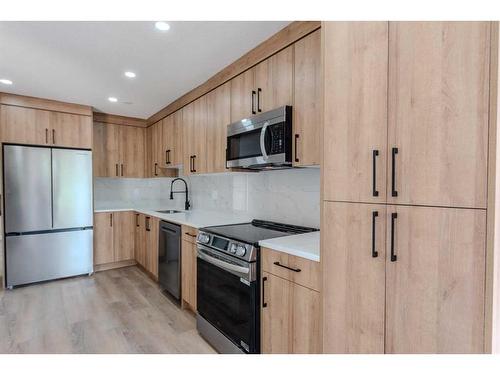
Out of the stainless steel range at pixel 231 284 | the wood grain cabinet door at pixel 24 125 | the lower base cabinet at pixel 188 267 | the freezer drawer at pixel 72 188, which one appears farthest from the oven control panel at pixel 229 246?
the wood grain cabinet door at pixel 24 125

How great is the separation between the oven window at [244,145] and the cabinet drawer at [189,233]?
74cm

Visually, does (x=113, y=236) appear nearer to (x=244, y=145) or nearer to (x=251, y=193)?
(x=251, y=193)

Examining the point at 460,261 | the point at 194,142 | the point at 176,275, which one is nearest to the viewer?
the point at 460,261

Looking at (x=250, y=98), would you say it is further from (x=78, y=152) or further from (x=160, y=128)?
(x=78, y=152)

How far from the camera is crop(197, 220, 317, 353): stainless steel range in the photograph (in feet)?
5.50

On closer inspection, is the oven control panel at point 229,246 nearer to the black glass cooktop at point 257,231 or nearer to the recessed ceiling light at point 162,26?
the black glass cooktop at point 257,231

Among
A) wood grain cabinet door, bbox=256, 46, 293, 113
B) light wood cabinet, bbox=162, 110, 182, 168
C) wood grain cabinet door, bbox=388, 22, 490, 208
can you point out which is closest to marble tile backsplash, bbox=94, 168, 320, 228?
light wood cabinet, bbox=162, 110, 182, 168

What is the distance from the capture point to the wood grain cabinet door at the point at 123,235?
3.94 m

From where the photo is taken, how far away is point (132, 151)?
173 inches

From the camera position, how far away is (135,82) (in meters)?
2.77

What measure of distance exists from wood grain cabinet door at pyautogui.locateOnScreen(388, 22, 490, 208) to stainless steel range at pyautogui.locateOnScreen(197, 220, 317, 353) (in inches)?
39.1

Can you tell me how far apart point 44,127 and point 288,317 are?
12.1 feet
